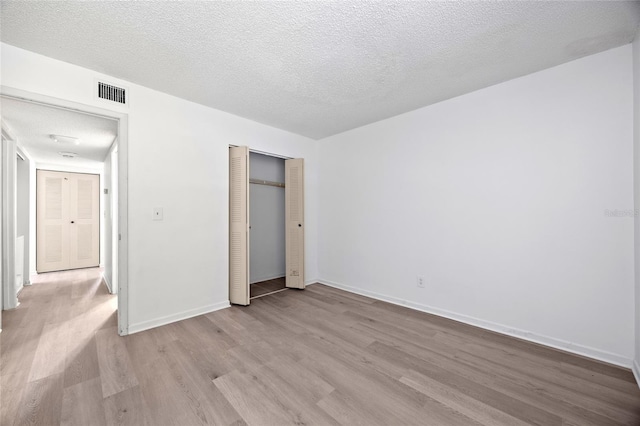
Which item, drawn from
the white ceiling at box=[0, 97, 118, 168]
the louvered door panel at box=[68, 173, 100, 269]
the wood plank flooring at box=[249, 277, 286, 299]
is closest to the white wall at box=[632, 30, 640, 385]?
the wood plank flooring at box=[249, 277, 286, 299]

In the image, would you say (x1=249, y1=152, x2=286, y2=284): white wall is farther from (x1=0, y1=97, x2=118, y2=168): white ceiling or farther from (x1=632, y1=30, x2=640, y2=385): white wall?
(x1=632, y1=30, x2=640, y2=385): white wall

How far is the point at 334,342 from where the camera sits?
A: 92.7 inches

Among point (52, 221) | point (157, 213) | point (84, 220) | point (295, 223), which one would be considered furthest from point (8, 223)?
point (295, 223)

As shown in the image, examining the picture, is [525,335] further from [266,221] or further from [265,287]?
[266,221]

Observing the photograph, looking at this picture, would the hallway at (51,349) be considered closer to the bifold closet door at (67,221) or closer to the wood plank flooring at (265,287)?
the wood plank flooring at (265,287)

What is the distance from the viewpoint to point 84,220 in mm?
5727

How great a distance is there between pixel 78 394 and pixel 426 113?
4.06 m

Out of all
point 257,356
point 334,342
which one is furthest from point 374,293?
point 257,356

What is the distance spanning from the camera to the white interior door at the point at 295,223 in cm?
403

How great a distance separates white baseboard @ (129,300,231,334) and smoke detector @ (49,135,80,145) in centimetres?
314

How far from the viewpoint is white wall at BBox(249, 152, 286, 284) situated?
4.46m

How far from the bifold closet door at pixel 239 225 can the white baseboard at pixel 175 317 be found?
230 millimetres

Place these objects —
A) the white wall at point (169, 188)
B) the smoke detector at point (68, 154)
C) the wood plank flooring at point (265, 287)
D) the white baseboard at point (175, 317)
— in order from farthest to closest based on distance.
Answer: the smoke detector at point (68, 154), the wood plank flooring at point (265, 287), the white baseboard at point (175, 317), the white wall at point (169, 188)

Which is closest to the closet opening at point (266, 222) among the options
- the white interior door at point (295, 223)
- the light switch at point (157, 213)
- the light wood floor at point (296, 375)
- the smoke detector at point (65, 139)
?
the white interior door at point (295, 223)
